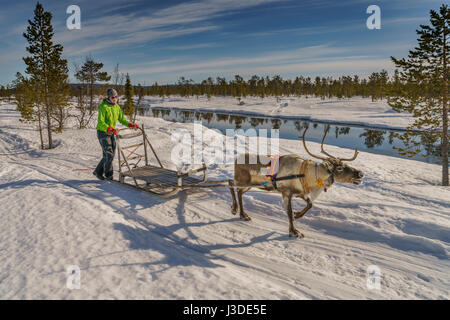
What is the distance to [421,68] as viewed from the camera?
11.9 metres

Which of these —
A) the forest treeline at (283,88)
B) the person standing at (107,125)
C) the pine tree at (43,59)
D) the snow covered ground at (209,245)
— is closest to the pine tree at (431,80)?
the snow covered ground at (209,245)

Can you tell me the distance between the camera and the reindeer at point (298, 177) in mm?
4285

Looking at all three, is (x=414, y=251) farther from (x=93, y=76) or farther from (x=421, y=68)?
(x=93, y=76)

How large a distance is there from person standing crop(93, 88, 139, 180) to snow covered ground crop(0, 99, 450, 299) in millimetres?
525

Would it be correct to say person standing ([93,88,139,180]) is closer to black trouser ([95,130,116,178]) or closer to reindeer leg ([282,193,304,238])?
black trouser ([95,130,116,178])

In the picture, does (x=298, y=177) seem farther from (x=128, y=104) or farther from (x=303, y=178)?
(x=128, y=104)

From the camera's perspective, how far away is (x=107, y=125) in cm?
650

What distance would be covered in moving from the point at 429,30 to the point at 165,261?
1498cm

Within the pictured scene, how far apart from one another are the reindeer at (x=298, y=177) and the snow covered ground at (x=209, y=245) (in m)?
0.68

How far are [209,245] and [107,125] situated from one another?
403 centimetres

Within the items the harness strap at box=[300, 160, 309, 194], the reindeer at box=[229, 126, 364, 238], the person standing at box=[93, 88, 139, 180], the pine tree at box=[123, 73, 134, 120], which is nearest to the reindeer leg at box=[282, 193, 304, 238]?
the reindeer at box=[229, 126, 364, 238]

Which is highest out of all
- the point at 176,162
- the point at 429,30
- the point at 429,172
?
the point at 429,30
